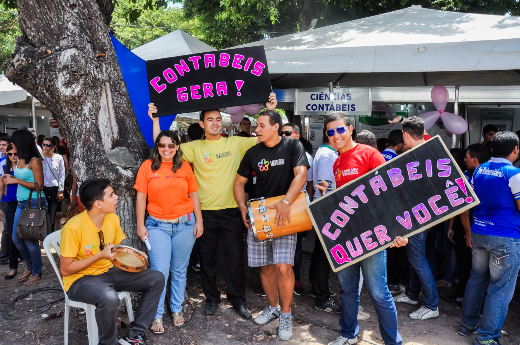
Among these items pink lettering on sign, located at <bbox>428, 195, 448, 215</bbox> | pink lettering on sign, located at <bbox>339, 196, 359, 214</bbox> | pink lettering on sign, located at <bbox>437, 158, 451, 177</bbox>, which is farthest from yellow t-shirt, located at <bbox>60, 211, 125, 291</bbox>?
pink lettering on sign, located at <bbox>437, 158, 451, 177</bbox>

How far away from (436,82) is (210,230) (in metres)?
5.03

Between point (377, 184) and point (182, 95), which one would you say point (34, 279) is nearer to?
point (182, 95)

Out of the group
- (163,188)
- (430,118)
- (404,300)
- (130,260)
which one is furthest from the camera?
(430,118)

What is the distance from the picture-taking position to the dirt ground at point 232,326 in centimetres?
359

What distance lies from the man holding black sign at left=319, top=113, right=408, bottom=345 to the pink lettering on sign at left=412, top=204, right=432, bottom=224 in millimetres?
211

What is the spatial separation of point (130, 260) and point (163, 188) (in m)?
0.73

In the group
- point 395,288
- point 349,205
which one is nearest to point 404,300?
point 395,288

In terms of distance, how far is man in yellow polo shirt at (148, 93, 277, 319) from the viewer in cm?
393

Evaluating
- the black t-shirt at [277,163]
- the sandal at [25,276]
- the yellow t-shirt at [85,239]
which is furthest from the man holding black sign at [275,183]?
the sandal at [25,276]

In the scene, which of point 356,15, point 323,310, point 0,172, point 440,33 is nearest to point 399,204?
point 323,310

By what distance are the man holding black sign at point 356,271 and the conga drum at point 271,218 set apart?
11.5 inches

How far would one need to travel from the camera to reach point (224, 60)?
400 cm

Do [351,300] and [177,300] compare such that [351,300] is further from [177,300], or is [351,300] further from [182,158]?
[182,158]

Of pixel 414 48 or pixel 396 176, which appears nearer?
pixel 396 176
